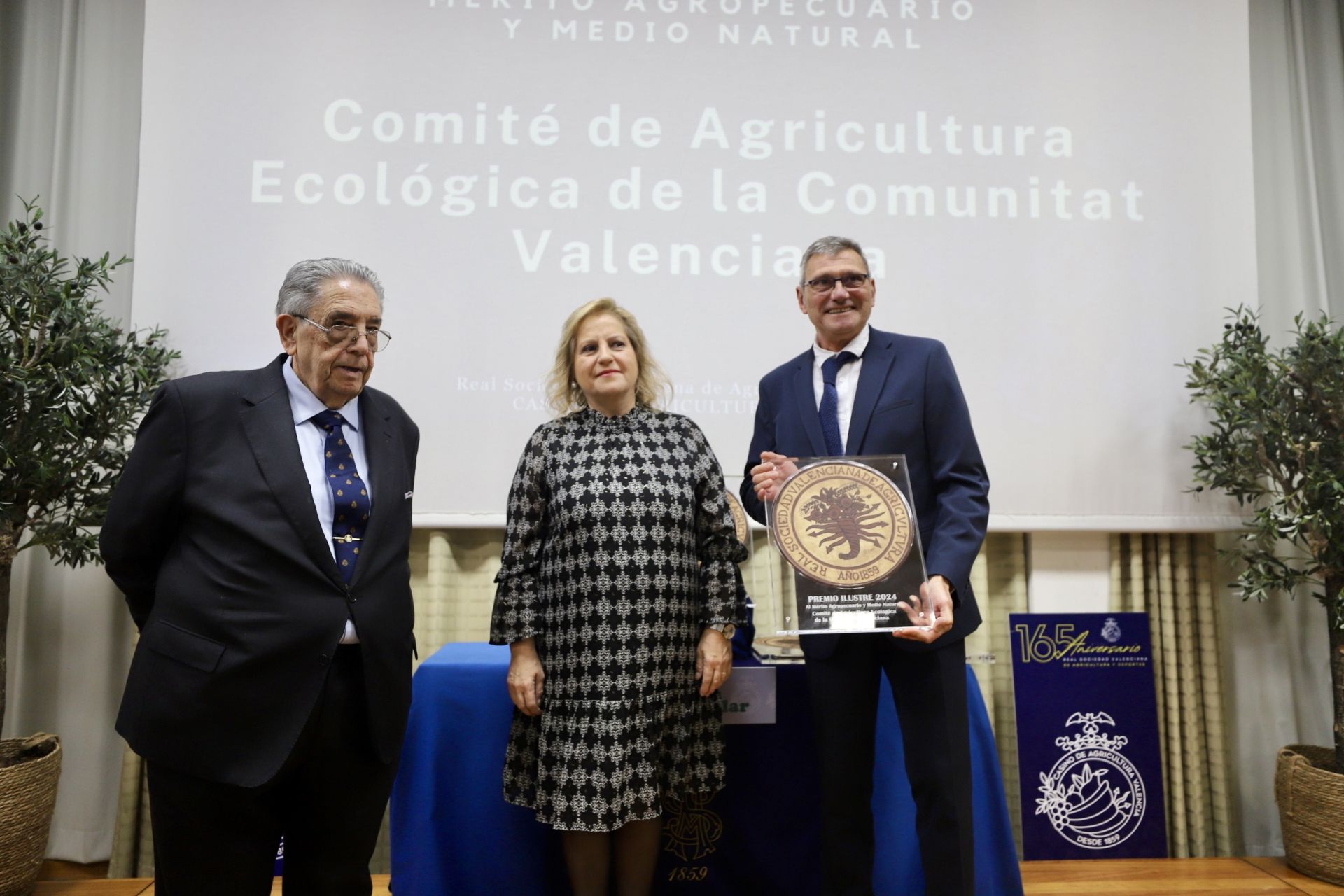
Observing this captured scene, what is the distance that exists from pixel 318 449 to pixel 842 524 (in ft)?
3.29

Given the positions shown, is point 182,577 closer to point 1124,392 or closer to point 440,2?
point 440,2

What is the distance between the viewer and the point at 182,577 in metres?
1.36

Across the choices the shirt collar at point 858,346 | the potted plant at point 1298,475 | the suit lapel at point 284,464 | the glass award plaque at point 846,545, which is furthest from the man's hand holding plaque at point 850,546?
the potted plant at point 1298,475

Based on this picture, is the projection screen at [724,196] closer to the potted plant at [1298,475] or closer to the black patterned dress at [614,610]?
the potted plant at [1298,475]

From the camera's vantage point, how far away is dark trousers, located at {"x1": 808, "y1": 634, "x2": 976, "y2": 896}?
5.49 feet

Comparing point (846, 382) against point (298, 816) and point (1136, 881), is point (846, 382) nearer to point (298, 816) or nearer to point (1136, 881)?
point (298, 816)

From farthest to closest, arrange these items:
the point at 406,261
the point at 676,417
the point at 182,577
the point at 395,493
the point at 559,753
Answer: the point at 406,261 < the point at 676,417 < the point at 559,753 < the point at 395,493 < the point at 182,577

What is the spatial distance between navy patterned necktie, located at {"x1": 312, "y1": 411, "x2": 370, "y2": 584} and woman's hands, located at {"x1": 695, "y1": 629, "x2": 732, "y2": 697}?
75cm

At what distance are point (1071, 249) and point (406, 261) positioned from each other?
93.0 inches

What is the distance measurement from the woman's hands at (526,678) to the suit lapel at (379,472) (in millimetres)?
446

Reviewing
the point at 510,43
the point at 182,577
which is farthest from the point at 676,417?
the point at 510,43

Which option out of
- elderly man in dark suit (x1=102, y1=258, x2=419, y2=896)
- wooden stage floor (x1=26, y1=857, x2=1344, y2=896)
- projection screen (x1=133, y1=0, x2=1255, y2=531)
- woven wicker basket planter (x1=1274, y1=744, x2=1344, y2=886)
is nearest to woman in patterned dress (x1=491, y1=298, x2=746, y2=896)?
elderly man in dark suit (x1=102, y1=258, x2=419, y2=896)

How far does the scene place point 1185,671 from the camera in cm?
297

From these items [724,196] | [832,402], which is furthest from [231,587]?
[724,196]
